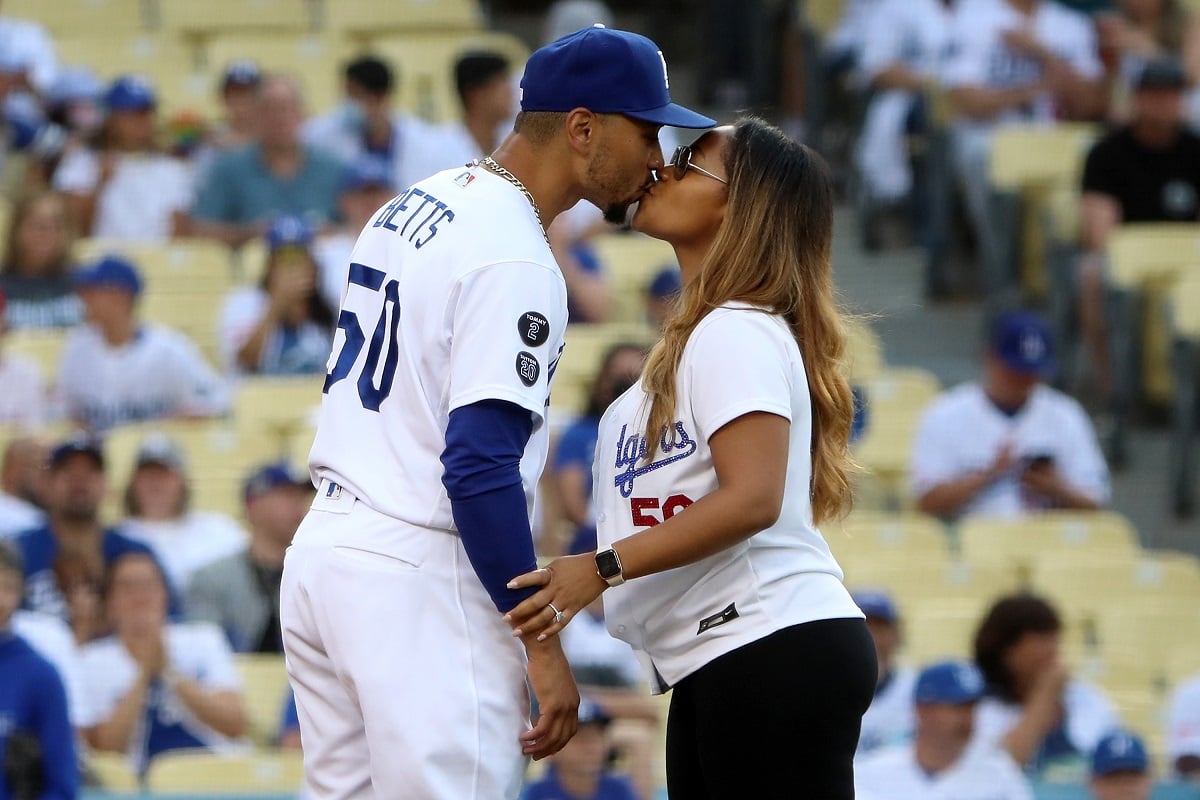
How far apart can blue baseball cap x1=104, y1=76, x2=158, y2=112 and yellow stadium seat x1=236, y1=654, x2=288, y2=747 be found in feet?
11.9

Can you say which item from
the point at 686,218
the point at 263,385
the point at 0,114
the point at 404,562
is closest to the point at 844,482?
the point at 686,218

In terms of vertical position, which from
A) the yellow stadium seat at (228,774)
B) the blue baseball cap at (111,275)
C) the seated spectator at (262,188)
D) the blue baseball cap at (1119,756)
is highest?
the seated spectator at (262,188)

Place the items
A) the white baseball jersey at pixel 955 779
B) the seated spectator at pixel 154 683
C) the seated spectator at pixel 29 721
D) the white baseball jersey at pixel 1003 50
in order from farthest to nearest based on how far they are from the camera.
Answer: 1. the white baseball jersey at pixel 1003 50
2. the seated spectator at pixel 154 683
3. the white baseball jersey at pixel 955 779
4. the seated spectator at pixel 29 721

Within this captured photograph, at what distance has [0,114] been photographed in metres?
9.16

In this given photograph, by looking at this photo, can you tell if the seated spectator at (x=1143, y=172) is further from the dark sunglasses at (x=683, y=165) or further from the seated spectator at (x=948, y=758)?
the dark sunglasses at (x=683, y=165)

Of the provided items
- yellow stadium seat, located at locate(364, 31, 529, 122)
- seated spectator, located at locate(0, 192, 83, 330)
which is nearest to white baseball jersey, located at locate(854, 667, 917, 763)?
seated spectator, located at locate(0, 192, 83, 330)

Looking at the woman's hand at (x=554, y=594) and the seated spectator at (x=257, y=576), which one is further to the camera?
the seated spectator at (x=257, y=576)

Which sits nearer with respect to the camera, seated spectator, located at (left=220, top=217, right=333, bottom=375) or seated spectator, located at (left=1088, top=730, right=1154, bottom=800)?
seated spectator, located at (left=1088, top=730, right=1154, bottom=800)

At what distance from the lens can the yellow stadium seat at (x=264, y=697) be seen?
5.61 meters

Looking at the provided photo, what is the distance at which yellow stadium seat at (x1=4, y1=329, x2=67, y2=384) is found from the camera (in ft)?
24.3

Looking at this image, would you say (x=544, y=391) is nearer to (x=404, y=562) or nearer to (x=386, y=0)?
(x=404, y=562)

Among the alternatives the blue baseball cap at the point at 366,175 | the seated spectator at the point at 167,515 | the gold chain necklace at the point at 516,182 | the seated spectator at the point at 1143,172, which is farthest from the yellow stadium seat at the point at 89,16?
the gold chain necklace at the point at 516,182

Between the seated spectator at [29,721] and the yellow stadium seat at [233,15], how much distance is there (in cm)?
579

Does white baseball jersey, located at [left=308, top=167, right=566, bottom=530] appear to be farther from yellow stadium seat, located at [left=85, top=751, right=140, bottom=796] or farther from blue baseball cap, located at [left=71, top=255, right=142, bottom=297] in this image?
blue baseball cap, located at [left=71, top=255, right=142, bottom=297]
